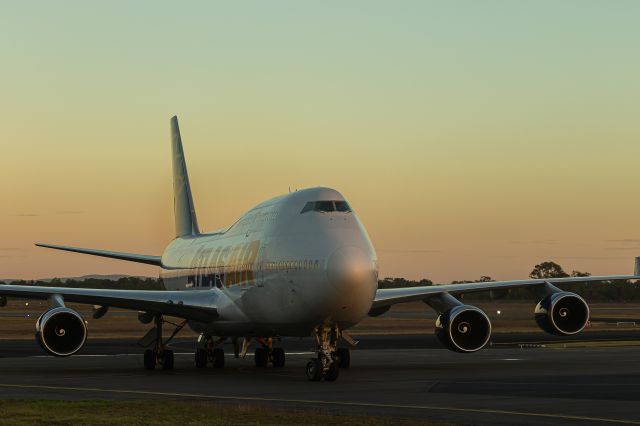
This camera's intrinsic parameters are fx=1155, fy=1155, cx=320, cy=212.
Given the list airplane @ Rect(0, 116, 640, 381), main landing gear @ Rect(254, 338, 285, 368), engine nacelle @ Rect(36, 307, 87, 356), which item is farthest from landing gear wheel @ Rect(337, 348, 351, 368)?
engine nacelle @ Rect(36, 307, 87, 356)

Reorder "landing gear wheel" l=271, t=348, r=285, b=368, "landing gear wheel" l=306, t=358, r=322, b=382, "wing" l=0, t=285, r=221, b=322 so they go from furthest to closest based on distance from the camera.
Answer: "landing gear wheel" l=271, t=348, r=285, b=368, "wing" l=0, t=285, r=221, b=322, "landing gear wheel" l=306, t=358, r=322, b=382

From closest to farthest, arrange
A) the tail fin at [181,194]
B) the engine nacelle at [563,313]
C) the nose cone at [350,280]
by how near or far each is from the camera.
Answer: the nose cone at [350,280]
the engine nacelle at [563,313]
the tail fin at [181,194]

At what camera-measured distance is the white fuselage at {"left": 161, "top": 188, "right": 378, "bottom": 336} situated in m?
29.1

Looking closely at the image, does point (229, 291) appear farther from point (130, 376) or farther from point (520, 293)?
point (520, 293)

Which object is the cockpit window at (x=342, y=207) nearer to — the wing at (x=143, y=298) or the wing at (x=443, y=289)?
the wing at (x=443, y=289)

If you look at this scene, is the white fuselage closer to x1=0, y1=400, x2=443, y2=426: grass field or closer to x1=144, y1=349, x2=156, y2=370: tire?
x1=144, y1=349, x2=156, y2=370: tire

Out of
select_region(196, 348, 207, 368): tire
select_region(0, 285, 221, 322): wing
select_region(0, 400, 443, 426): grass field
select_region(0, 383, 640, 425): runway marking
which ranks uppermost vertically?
select_region(0, 285, 221, 322): wing

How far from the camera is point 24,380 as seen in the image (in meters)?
30.7

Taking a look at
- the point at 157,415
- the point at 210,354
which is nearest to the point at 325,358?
the point at 157,415

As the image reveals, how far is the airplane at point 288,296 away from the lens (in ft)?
96.5

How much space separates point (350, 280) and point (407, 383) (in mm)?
2901

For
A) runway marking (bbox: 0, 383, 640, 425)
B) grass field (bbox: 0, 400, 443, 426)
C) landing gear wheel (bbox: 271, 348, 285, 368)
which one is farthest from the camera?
landing gear wheel (bbox: 271, 348, 285, 368)

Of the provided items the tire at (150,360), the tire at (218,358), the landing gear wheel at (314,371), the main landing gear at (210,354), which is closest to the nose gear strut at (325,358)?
the landing gear wheel at (314,371)

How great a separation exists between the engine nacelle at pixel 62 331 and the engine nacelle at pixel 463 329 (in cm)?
1062
